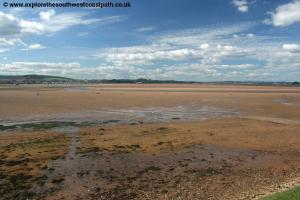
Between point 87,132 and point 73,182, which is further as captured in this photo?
point 87,132

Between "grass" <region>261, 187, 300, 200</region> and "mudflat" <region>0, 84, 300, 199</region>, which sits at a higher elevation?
"grass" <region>261, 187, 300, 200</region>

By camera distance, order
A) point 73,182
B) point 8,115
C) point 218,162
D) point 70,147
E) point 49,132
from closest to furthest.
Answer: point 73,182 < point 218,162 < point 70,147 < point 49,132 < point 8,115

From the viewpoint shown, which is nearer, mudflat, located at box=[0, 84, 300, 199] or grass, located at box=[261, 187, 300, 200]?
grass, located at box=[261, 187, 300, 200]

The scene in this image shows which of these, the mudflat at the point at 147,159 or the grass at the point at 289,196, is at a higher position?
the grass at the point at 289,196

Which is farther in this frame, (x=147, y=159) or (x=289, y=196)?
(x=147, y=159)

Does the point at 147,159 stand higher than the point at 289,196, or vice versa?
the point at 289,196

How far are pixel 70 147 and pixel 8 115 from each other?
16.5 metres

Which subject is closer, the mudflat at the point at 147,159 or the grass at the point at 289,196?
the grass at the point at 289,196

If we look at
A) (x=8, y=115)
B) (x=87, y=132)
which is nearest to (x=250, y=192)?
(x=87, y=132)

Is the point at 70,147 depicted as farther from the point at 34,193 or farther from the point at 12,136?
the point at 34,193

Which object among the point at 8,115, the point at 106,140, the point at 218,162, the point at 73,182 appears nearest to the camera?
the point at 73,182

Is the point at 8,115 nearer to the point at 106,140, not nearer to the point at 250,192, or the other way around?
the point at 106,140

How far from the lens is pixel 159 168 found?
14.1 m

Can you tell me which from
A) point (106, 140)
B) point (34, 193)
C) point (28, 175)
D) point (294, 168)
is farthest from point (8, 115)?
point (294, 168)
